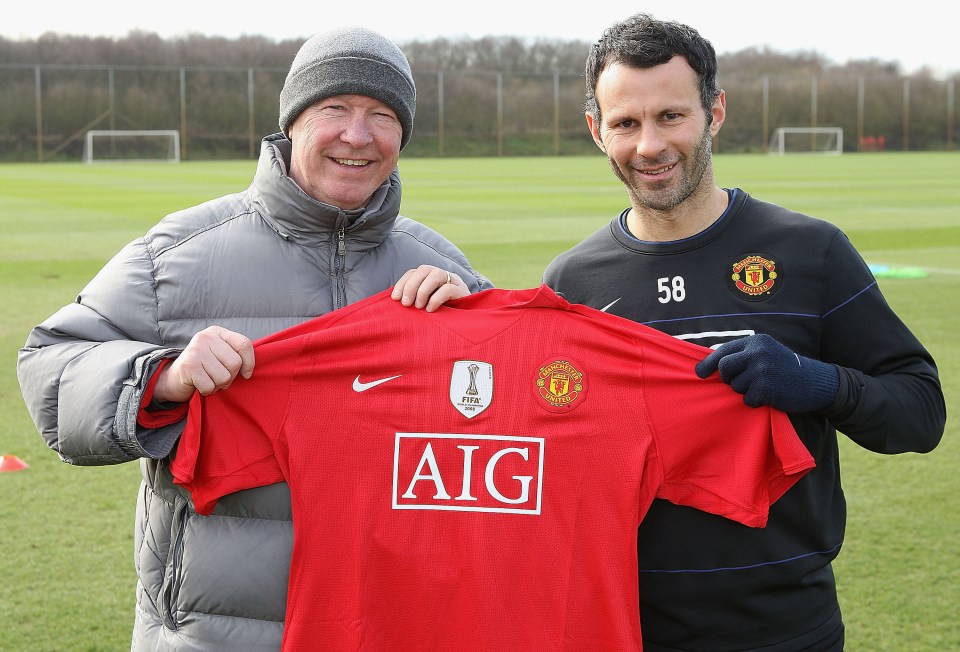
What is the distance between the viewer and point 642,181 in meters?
2.52

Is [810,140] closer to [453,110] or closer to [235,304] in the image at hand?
[453,110]

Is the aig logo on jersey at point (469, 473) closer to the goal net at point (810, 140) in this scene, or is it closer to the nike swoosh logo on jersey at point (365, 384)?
the nike swoosh logo on jersey at point (365, 384)

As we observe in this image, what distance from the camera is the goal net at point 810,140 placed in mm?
57688

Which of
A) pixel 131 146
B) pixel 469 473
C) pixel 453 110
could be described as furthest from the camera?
pixel 453 110

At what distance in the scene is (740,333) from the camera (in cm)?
247

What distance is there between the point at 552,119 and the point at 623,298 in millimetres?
56103

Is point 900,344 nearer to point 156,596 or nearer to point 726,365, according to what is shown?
point 726,365

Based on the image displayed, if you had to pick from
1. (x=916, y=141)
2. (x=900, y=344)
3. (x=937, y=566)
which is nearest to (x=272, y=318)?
(x=900, y=344)

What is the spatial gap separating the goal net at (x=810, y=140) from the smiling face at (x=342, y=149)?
57936 mm

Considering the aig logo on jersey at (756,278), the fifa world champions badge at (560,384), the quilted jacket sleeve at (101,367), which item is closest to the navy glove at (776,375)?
the aig logo on jersey at (756,278)

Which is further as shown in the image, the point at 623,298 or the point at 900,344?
the point at 623,298

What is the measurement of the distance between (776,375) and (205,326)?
4.27 ft

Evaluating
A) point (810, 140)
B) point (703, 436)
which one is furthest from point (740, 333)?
point (810, 140)

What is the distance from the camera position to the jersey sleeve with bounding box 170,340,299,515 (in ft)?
7.78
